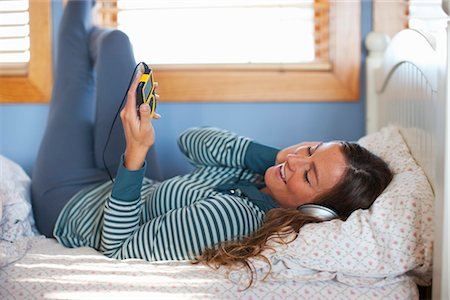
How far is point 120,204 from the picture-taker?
126 cm

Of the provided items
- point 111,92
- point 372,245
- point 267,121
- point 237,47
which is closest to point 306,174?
point 372,245

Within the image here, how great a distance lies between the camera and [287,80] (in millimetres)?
2031

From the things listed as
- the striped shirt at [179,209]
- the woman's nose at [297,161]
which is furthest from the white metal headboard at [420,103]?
the striped shirt at [179,209]

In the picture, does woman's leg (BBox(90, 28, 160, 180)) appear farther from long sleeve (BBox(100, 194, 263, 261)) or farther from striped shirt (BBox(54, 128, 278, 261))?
long sleeve (BBox(100, 194, 263, 261))

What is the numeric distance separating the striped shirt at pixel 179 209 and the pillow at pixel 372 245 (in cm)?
12

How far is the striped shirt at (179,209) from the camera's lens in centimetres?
121

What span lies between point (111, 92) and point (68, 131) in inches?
6.0

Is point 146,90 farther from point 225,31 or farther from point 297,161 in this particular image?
point 225,31

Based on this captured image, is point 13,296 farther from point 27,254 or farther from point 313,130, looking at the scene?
point 313,130

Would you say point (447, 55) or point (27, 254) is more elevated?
point (447, 55)

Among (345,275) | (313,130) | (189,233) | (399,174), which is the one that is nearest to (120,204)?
(189,233)

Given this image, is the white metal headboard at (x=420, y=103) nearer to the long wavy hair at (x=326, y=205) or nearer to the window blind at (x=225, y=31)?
the long wavy hair at (x=326, y=205)

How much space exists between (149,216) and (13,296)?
362 mm

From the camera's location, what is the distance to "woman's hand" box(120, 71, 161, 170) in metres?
1.19
